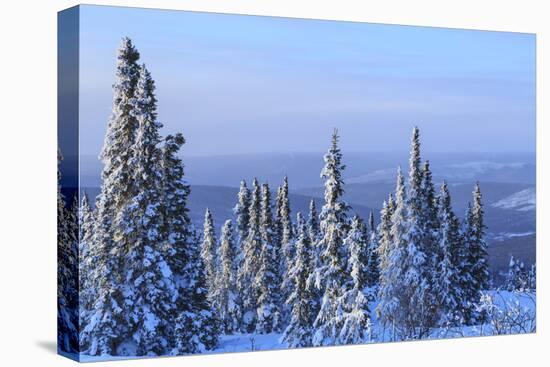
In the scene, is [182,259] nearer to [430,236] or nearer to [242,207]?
[242,207]

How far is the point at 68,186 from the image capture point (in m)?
30.5

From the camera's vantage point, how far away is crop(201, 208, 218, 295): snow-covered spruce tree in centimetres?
3170

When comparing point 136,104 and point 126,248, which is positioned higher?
point 136,104

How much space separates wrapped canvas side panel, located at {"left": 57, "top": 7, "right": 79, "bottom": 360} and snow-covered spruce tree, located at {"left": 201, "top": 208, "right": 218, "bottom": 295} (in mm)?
3003

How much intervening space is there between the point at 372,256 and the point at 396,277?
2.54 feet

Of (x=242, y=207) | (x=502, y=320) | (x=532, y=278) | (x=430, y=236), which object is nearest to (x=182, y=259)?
(x=242, y=207)

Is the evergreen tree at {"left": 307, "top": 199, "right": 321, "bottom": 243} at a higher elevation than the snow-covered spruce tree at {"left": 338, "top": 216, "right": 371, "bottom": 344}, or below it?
higher

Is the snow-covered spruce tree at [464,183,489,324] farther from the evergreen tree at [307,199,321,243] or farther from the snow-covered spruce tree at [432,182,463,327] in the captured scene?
the evergreen tree at [307,199,321,243]

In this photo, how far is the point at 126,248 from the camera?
99.3ft

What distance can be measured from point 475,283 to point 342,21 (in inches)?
285

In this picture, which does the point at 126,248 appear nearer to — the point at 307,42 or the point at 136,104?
the point at 136,104

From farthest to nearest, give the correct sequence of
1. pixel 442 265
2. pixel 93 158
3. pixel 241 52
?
pixel 442 265 < pixel 241 52 < pixel 93 158

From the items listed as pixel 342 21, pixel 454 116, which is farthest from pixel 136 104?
pixel 454 116

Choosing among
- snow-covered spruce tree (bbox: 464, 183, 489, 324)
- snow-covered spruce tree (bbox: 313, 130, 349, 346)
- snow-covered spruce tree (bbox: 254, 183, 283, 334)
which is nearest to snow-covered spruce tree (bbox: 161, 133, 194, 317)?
snow-covered spruce tree (bbox: 254, 183, 283, 334)
